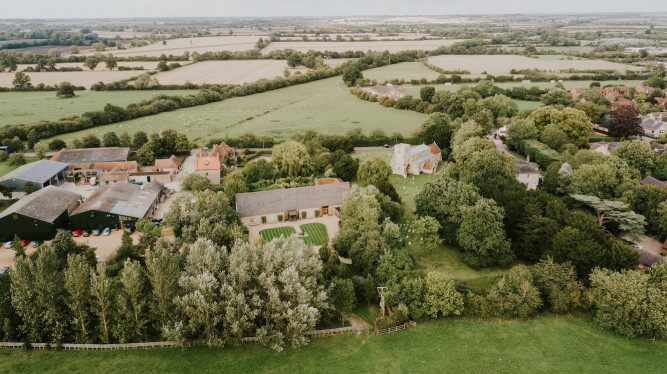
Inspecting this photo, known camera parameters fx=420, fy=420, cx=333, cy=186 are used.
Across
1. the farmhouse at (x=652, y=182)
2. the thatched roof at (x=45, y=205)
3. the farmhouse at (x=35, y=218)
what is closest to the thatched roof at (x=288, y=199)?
the farmhouse at (x=35, y=218)

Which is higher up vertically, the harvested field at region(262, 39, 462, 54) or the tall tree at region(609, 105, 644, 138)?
the harvested field at region(262, 39, 462, 54)

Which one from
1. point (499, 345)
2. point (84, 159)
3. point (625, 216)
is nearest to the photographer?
point (499, 345)

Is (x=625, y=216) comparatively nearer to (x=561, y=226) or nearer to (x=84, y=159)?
(x=561, y=226)

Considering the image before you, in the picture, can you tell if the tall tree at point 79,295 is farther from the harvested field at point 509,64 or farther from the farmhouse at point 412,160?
the harvested field at point 509,64

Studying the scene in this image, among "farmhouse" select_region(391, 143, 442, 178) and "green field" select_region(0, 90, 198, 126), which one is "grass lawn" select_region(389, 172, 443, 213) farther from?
"green field" select_region(0, 90, 198, 126)

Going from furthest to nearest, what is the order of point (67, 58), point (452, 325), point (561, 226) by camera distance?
point (67, 58)
point (561, 226)
point (452, 325)

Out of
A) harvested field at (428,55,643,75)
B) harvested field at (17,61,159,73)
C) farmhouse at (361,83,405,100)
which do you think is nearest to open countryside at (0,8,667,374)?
farmhouse at (361,83,405,100)

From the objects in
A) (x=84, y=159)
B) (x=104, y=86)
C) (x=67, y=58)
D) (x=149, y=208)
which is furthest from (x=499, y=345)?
(x=67, y=58)
